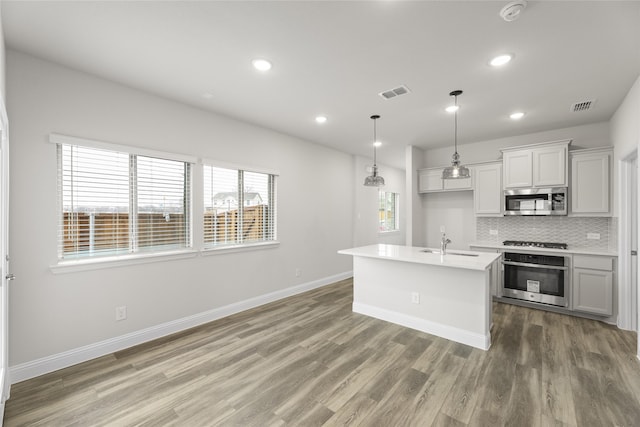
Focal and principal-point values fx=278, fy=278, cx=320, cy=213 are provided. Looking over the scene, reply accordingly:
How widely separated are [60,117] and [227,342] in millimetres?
2734

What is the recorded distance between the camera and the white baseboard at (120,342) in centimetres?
239

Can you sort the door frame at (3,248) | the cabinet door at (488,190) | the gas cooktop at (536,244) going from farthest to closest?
the cabinet door at (488,190) < the gas cooktop at (536,244) < the door frame at (3,248)

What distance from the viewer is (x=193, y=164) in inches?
139

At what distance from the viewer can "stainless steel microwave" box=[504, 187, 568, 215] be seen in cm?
407

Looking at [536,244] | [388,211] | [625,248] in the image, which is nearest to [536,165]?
[536,244]

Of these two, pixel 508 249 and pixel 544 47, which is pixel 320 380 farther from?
pixel 508 249

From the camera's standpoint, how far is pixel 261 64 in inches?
100

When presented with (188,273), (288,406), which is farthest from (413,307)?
(188,273)

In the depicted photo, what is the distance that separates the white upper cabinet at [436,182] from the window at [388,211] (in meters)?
1.74

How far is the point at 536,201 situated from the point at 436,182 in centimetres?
159

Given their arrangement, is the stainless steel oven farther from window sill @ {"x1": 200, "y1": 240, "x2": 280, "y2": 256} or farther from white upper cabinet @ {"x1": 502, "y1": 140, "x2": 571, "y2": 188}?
window sill @ {"x1": 200, "y1": 240, "x2": 280, "y2": 256}

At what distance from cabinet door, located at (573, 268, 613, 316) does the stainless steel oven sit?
112 mm

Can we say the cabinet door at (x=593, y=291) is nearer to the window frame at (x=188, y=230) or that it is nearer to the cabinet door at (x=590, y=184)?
the cabinet door at (x=590, y=184)

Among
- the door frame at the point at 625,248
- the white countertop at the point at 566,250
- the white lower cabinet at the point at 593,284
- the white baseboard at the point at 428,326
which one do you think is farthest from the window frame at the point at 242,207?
the door frame at the point at 625,248
